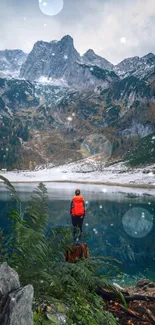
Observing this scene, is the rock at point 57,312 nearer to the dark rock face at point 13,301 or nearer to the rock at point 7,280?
the dark rock face at point 13,301

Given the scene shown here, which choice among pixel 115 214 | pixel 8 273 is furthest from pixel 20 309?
pixel 115 214

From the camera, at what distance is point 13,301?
355cm

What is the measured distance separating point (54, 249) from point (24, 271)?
4.41 feet

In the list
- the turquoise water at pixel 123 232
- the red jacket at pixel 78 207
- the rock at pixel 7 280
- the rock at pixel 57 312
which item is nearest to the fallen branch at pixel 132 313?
the turquoise water at pixel 123 232

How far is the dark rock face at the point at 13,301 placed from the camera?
11.3ft

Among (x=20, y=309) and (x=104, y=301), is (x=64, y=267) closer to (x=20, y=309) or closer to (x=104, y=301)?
(x=20, y=309)

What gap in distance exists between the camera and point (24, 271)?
16.3 ft

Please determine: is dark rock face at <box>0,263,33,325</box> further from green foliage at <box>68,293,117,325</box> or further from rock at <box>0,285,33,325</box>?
green foliage at <box>68,293,117,325</box>

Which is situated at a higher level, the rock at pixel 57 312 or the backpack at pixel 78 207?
the backpack at pixel 78 207

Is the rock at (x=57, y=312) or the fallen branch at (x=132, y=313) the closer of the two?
the rock at (x=57, y=312)

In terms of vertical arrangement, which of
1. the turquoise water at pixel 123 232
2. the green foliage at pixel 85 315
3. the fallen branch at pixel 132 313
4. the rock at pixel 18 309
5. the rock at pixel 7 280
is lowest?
the turquoise water at pixel 123 232

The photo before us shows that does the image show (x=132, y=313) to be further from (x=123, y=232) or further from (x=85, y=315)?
(x=123, y=232)

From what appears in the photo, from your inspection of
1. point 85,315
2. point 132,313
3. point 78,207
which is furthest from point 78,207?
point 85,315

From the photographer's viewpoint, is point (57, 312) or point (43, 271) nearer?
point (57, 312)
